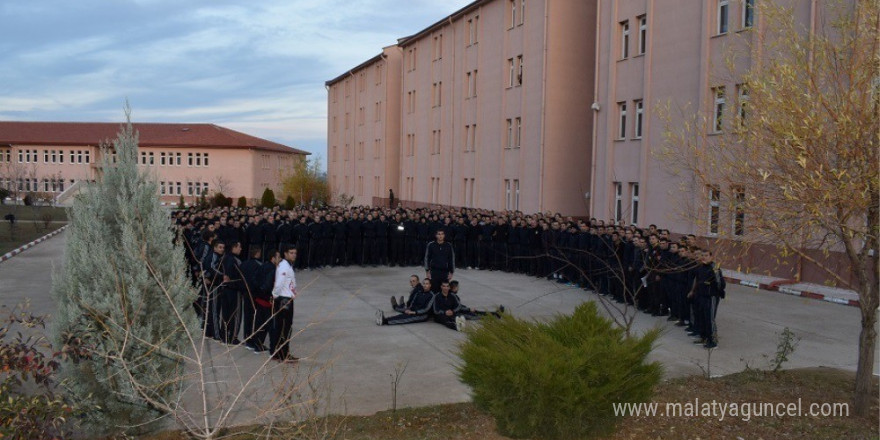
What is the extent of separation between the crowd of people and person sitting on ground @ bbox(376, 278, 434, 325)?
0.07 ft

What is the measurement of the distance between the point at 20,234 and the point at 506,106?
24862 mm

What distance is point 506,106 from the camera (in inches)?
1368

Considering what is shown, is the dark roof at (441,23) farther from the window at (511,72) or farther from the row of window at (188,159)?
the row of window at (188,159)

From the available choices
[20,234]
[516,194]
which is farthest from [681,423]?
[20,234]

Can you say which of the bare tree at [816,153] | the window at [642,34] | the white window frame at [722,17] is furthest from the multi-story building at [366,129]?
the bare tree at [816,153]

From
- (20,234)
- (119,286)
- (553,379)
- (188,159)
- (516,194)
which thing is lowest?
(20,234)

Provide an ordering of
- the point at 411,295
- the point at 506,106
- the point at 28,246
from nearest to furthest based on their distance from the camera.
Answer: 1. the point at 411,295
2. the point at 28,246
3. the point at 506,106

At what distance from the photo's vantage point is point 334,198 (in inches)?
2576

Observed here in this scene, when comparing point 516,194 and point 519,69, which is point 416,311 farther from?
point 519,69

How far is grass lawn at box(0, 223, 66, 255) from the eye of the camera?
101ft

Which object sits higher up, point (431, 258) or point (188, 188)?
point (188, 188)

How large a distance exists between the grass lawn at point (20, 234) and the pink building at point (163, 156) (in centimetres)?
3021

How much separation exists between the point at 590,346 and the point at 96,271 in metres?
4.77

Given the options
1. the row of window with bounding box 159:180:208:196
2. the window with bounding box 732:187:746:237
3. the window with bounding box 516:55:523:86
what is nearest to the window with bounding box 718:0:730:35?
the window with bounding box 516:55:523:86
